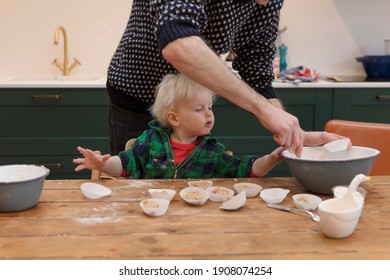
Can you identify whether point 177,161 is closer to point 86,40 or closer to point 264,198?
point 264,198

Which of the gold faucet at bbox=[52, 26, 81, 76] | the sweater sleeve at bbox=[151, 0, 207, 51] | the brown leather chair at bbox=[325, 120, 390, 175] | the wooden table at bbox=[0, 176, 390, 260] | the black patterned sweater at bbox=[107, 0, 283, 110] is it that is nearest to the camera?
the wooden table at bbox=[0, 176, 390, 260]

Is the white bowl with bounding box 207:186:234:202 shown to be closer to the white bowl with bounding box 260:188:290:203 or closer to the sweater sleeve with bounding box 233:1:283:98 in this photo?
the white bowl with bounding box 260:188:290:203

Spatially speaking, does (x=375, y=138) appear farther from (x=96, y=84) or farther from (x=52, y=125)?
(x=52, y=125)

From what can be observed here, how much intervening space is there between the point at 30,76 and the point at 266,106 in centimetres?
243

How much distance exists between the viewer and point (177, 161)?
61.9 inches

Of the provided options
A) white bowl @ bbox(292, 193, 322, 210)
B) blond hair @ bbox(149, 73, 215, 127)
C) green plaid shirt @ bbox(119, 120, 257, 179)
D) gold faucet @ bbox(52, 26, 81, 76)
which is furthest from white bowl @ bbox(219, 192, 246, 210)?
gold faucet @ bbox(52, 26, 81, 76)

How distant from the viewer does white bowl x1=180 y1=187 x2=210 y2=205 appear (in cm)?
116

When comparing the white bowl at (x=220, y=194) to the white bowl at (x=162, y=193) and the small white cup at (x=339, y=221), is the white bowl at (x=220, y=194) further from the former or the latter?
the small white cup at (x=339, y=221)

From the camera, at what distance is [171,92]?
1563mm

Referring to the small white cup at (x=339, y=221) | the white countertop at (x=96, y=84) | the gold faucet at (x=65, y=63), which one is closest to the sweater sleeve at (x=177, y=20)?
the small white cup at (x=339, y=221)

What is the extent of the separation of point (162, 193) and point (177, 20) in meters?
0.43

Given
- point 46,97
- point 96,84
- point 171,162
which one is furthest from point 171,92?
point 46,97

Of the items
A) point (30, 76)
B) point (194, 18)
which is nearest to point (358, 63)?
point (30, 76)

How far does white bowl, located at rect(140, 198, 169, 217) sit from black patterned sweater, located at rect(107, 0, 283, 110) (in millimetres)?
495
